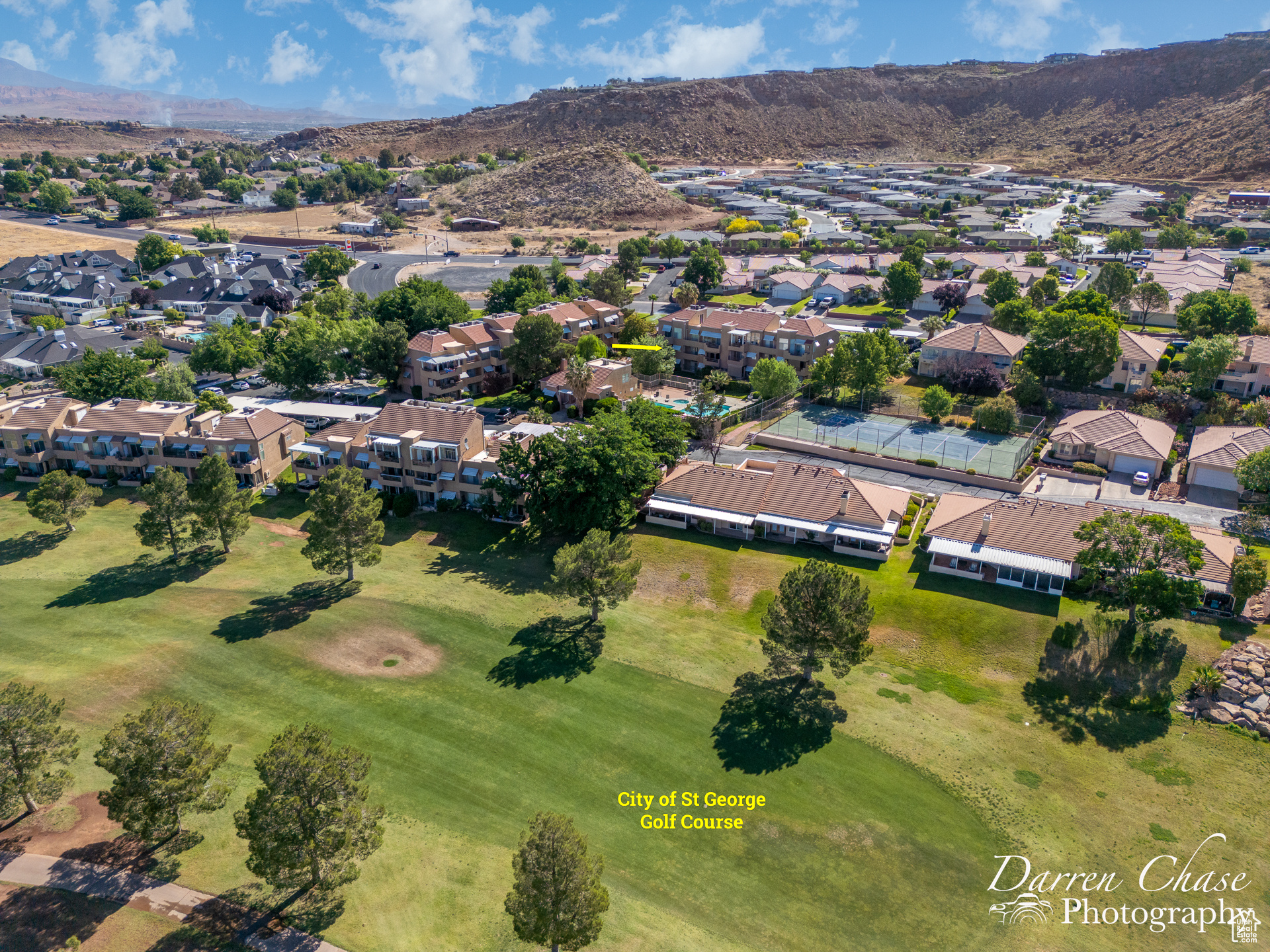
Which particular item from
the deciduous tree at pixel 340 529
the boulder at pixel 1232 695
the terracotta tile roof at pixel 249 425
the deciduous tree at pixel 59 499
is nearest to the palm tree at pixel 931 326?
the boulder at pixel 1232 695

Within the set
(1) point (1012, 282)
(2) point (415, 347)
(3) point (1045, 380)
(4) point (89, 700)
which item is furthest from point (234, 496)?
(1) point (1012, 282)

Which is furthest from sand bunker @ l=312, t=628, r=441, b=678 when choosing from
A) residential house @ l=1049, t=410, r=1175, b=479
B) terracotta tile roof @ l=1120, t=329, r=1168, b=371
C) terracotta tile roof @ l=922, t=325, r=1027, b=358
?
terracotta tile roof @ l=1120, t=329, r=1168, b=371

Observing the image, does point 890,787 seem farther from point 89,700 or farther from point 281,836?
point 89,700

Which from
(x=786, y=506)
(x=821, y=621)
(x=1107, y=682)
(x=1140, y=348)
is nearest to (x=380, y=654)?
(x=821, y=621)

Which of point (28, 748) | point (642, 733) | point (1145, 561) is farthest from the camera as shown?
point (1145, 561)

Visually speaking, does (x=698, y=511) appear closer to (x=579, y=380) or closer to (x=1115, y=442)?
(x=579, y=380)

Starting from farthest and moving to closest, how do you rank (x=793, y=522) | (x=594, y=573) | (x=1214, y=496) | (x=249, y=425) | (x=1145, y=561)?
(x=249, y=425)
(x=1214, y=496)
(x=793, y=522)
(x=594, y=573)
(x=1145, y=561)

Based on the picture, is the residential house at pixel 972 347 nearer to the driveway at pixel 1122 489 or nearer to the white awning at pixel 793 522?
the driveway at pixel 1122 489
